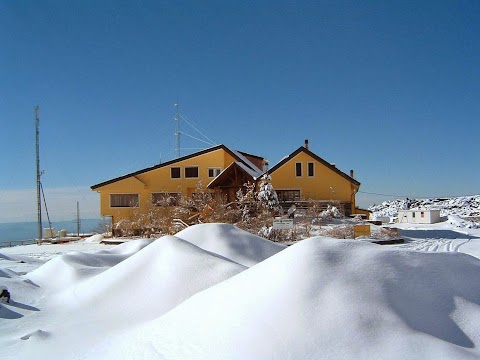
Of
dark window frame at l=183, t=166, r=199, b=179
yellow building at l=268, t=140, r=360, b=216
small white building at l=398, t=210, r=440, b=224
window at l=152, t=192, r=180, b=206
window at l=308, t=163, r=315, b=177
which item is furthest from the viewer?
small white building at l=398, t=210, r=440, b=224

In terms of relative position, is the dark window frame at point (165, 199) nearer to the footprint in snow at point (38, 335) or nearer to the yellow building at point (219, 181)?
the yellow building at point (219, 181)

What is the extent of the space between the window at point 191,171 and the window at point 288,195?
630cm

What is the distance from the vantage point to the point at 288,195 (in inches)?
1150

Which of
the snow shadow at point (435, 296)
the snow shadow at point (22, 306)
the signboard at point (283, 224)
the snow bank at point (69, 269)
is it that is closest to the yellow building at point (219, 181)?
the signboard at point (283, 224)

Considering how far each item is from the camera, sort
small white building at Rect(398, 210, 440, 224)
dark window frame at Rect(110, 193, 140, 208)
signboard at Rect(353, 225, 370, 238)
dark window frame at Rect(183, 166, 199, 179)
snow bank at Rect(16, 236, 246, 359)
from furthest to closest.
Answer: small white building at Rect(398, 210, 440, 224), dark window frame at Rect(183, 166, 199, 179), dark window frame at Rect(110, 193, 140, 208), signboard at Rect(353, 225, 370, 238), snow bank at Rect(16, 236, 246, 359)

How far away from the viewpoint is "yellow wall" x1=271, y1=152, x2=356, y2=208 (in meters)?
28.4

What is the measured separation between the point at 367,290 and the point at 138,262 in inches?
196

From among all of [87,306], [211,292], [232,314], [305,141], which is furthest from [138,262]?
[305,141]

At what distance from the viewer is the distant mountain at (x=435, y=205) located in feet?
139

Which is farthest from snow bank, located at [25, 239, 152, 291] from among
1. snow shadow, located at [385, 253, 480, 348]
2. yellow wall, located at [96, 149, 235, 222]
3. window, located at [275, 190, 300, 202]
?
yellow wall, located at [96, 149, 235, 222]

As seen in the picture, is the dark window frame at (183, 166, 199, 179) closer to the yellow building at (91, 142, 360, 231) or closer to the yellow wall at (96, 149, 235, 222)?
the yellow building at (91, 142, 360, 231)

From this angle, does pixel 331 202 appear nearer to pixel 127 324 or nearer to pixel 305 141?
pixel 305 141

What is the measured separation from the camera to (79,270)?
9.57m

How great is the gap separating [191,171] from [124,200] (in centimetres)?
522
